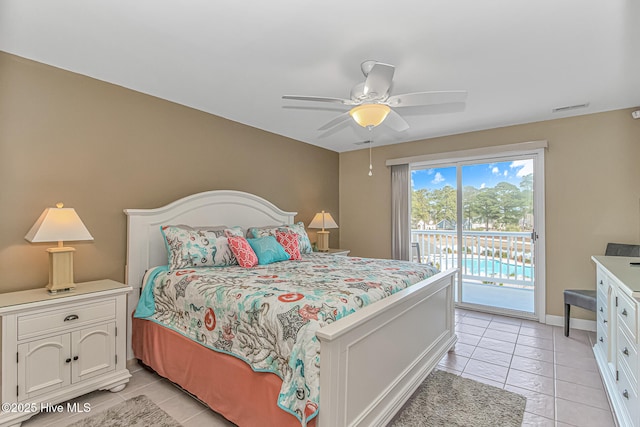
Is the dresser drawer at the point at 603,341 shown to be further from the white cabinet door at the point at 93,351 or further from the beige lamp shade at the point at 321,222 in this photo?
the white cabinet door at the point at 93,351

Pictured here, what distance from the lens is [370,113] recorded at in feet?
7.52

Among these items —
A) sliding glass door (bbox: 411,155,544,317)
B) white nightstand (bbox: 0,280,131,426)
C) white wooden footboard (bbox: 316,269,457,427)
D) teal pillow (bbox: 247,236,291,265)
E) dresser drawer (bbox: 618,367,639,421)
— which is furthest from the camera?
sliding glass door (bbox: 411,155,544,317)

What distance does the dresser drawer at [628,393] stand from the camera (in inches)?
63.1

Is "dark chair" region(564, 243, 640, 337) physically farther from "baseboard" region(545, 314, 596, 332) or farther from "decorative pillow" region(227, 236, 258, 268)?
"decorative pillow" region(227, 236, 258, 268)

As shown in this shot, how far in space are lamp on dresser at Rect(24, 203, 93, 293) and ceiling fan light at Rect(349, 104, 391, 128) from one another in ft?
7.21

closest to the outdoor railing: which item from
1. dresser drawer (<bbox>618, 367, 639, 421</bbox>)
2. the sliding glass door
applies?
the sliding glass door

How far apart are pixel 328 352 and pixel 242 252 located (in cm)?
171

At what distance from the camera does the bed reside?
150 cm

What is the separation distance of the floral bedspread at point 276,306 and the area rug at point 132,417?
1.67 ft

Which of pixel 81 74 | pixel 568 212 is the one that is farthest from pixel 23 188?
pixel 568 212

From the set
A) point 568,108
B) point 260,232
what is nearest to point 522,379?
point 260,232

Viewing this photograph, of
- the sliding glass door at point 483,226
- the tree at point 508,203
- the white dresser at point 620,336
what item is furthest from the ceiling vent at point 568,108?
the white dresser at point 620,336

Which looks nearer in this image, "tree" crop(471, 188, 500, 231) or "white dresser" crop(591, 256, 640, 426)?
"white dresser" crop(591, 256, 640, 426)

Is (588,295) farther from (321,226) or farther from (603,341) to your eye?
(321,226)
